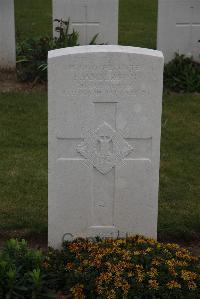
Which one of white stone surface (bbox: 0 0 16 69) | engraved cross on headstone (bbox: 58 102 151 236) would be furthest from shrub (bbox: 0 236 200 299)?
white stone surface (bbox: 0 0 16 69)

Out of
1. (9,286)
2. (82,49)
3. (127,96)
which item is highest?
(82,49)

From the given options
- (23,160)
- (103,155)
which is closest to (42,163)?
(23,160)

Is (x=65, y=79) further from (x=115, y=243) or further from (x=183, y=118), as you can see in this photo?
(x=183, y=118)

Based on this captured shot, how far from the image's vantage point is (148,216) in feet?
15.6

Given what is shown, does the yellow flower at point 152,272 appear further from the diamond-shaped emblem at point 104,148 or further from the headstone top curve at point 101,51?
the headstone top curve at point 101,51

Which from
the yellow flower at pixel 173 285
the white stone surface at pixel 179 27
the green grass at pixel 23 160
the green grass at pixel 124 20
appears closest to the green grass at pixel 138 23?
the green grass at pixel 124 20

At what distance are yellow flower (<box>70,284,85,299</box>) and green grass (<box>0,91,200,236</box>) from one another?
1.27 meters

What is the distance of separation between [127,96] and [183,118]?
13.1 ft

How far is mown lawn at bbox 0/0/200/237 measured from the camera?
5.58 m

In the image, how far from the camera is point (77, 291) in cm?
411

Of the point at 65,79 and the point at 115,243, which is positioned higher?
the point at 65,79

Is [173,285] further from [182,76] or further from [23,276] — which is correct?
[182,76]

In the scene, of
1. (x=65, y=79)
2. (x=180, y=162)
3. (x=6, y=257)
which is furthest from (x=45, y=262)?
(x=180, y=162)

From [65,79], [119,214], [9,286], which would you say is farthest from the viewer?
[119,214]
